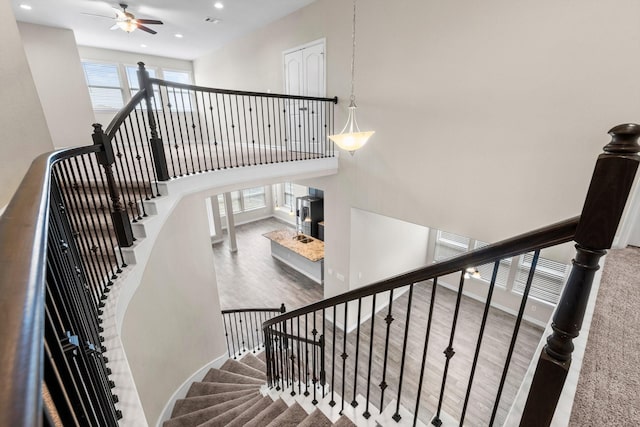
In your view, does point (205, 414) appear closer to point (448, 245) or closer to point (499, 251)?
point (499, 251)

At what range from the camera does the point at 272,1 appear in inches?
190

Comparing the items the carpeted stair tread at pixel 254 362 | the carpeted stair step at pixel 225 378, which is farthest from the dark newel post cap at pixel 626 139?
Result: the carpeted stair tread at pixel 254 362

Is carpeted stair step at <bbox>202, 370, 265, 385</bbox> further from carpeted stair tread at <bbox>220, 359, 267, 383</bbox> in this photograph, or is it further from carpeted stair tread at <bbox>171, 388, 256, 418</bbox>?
carpeted stair tread at <bbox>171, 388, 256, 418</bbox>

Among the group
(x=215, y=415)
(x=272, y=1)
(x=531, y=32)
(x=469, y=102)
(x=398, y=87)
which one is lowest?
(x=215, y=415)

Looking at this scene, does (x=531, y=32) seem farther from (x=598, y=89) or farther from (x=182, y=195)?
(x=182, y=195)

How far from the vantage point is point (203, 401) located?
3643 mm

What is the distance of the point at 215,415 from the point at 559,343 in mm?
3666

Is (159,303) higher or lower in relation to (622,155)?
lower

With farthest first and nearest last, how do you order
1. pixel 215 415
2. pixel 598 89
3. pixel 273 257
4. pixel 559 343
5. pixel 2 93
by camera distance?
pixel 273 257, pixel 215 415, pixel 598 89, pixel 2 93, pixel 559 343

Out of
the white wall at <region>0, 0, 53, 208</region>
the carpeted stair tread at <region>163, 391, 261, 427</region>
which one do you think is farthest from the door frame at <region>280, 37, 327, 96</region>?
the carpeted stair tread at <region>163, 391, 261, 427</region>

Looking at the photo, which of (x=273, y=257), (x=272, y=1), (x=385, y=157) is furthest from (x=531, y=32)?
(x=273, y=257)

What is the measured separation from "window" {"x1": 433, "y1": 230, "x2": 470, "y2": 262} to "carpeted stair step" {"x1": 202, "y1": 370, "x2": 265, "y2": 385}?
5437 millimetres

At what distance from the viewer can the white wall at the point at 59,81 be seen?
5.55 meters

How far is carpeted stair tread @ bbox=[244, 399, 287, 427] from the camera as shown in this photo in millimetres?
2506
